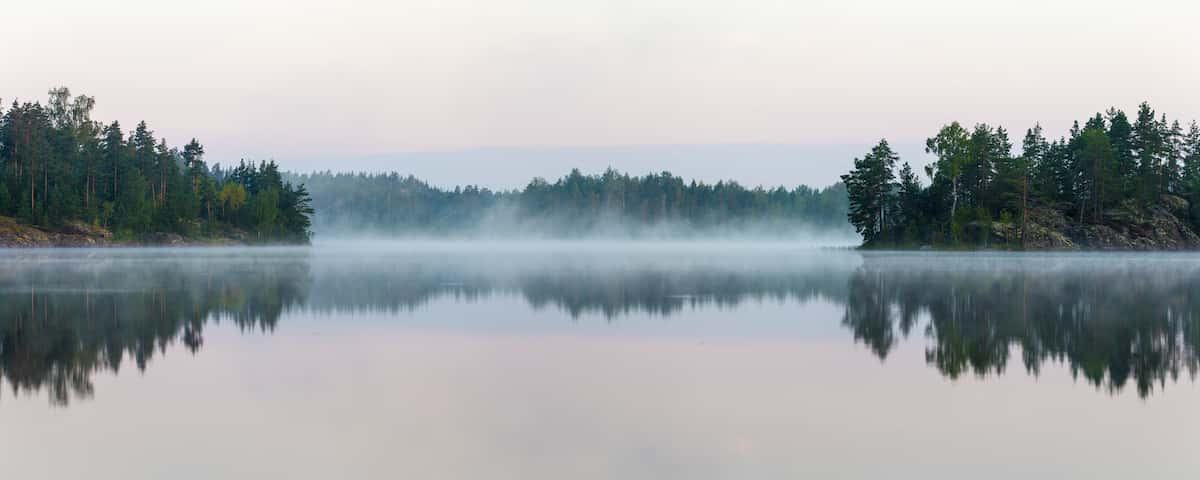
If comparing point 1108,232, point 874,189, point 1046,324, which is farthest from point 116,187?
point 1046,324

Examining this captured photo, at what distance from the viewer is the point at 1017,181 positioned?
12600cm

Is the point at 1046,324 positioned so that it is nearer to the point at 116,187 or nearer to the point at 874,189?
the point at 874,189

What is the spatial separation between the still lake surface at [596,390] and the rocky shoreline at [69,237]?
123 metres

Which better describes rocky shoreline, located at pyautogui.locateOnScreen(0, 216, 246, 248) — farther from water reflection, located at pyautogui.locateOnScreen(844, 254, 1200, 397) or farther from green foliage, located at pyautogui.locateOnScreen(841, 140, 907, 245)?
water reflection, located at pyautogui.locateOnScreen(844, 254, 1200, 397)

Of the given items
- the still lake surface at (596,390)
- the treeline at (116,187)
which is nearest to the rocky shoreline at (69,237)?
the treeline at (116,187)

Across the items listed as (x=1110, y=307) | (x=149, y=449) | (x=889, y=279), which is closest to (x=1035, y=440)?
(x=149, y=449)

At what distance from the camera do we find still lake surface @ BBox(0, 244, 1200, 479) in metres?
12.5

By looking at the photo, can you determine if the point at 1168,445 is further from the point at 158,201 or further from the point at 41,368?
the point at 158,201

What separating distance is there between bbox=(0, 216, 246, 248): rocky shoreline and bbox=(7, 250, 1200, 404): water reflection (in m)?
96.1

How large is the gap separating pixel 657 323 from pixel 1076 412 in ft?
48.1

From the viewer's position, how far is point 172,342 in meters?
23.8

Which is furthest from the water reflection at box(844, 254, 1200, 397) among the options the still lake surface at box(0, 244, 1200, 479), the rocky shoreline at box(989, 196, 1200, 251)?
the rocky shoreline at box(989, 196, 1200, 251)

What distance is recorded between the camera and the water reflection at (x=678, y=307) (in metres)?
20.8

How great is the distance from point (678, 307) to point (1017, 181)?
10374 centimetres
